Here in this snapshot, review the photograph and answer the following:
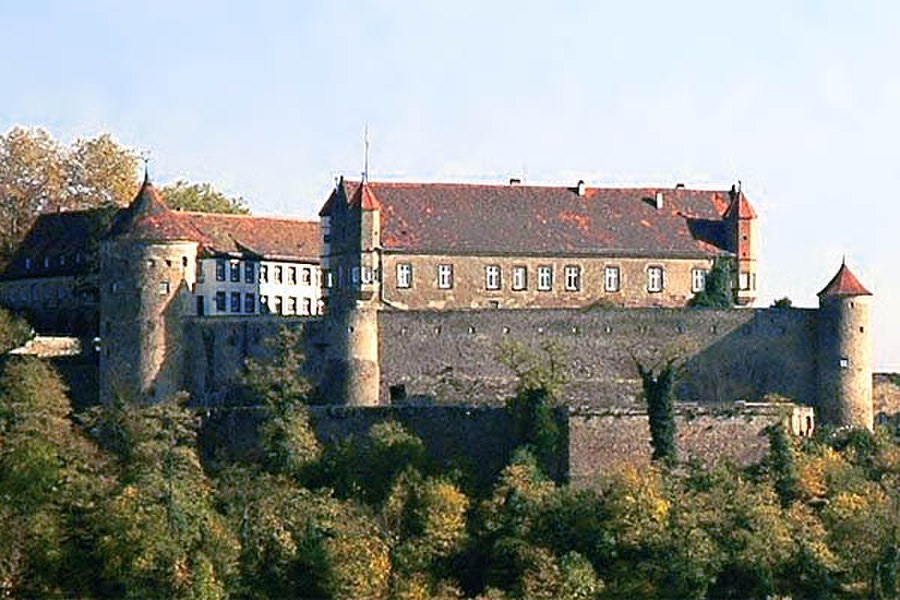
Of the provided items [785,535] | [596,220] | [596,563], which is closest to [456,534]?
[596,563]

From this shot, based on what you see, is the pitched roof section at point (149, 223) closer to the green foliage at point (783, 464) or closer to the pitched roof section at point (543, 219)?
the pitched roof section at point (543, 219)

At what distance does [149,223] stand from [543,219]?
11.4 metres

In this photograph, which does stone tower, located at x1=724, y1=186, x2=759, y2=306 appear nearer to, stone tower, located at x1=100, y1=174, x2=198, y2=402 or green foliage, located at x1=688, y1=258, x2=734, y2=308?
green foliage, located at x1=688, y1=258, x2=734, y2=308

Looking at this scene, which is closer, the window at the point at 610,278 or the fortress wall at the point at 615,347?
the fortress wall at the point at 615,347

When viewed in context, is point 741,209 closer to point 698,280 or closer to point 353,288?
point 698,280

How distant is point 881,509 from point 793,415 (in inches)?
174

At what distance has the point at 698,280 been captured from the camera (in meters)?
81.2

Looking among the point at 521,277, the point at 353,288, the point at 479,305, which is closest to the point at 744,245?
the point at 521,277

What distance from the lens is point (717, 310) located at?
76.8 metres

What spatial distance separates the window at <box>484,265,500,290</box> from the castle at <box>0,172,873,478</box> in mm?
55

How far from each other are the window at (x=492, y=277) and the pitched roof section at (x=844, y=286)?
9.25m

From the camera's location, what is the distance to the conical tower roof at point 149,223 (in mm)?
77250

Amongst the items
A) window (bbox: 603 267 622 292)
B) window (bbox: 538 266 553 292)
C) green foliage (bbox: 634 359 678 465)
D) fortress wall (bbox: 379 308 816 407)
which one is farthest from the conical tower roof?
green foliage (bbox: 634 359 678 465)

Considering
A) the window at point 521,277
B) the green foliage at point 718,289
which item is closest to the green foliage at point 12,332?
the window at point 521,277
